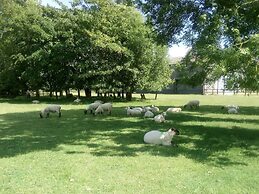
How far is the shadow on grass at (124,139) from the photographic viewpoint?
10.6 metres

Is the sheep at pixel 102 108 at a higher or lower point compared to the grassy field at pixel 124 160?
higher

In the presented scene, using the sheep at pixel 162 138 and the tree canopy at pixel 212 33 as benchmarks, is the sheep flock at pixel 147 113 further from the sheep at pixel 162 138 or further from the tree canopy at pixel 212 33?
the tree canopy at pixel 212 33

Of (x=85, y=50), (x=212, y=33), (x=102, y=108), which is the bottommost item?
(x=102, y=108)

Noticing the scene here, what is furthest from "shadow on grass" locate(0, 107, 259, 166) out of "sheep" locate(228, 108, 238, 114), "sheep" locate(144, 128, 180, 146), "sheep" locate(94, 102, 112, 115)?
"sheep" locate(228, 108, 238, 114)

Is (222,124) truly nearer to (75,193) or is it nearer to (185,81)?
(185,81)

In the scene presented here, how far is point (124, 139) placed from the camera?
1281 cm

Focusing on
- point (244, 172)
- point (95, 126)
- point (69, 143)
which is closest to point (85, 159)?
point (69, 143)

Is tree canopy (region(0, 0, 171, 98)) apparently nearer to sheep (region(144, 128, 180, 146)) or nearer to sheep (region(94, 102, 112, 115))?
sheep (region(94, 102, 112, 115))

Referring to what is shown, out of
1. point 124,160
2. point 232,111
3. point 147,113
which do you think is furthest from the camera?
point 232,111

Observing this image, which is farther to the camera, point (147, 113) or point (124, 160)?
point (147, 113)

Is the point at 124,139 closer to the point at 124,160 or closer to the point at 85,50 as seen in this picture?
the point at 124,160

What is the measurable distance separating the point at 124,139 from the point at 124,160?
10.5ft

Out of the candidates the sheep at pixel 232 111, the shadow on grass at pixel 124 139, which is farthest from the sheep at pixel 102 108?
the sheep at pixel 232 111

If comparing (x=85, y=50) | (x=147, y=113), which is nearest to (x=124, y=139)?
(x=147, y=113)
